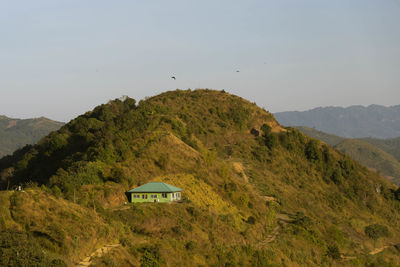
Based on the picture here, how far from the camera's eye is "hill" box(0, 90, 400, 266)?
3866 cm

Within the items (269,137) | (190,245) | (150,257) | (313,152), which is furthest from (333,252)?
(269,137)

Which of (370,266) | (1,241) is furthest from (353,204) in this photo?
(1,241)

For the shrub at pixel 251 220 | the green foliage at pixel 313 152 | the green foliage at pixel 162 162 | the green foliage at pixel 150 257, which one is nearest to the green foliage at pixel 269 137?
the green foliage at pixel 313 152

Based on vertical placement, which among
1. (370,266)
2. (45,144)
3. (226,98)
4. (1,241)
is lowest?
(370,266)

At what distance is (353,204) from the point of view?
8631 centimetres

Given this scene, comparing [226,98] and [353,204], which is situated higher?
[226,98]

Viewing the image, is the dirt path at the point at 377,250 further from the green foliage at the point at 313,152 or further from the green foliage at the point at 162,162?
the green foliage at the point at 162,162

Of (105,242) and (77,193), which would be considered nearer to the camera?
(105,242)

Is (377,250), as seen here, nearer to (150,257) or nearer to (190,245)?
(190,245)

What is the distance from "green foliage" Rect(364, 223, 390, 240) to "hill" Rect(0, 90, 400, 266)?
20cm

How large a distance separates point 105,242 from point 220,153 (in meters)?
51.0

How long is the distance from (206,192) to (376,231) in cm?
3015

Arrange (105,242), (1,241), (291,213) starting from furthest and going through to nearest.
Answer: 1. (291,213)
2. (105,242)
3. (1,241)

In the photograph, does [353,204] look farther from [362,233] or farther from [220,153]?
[220,153]
